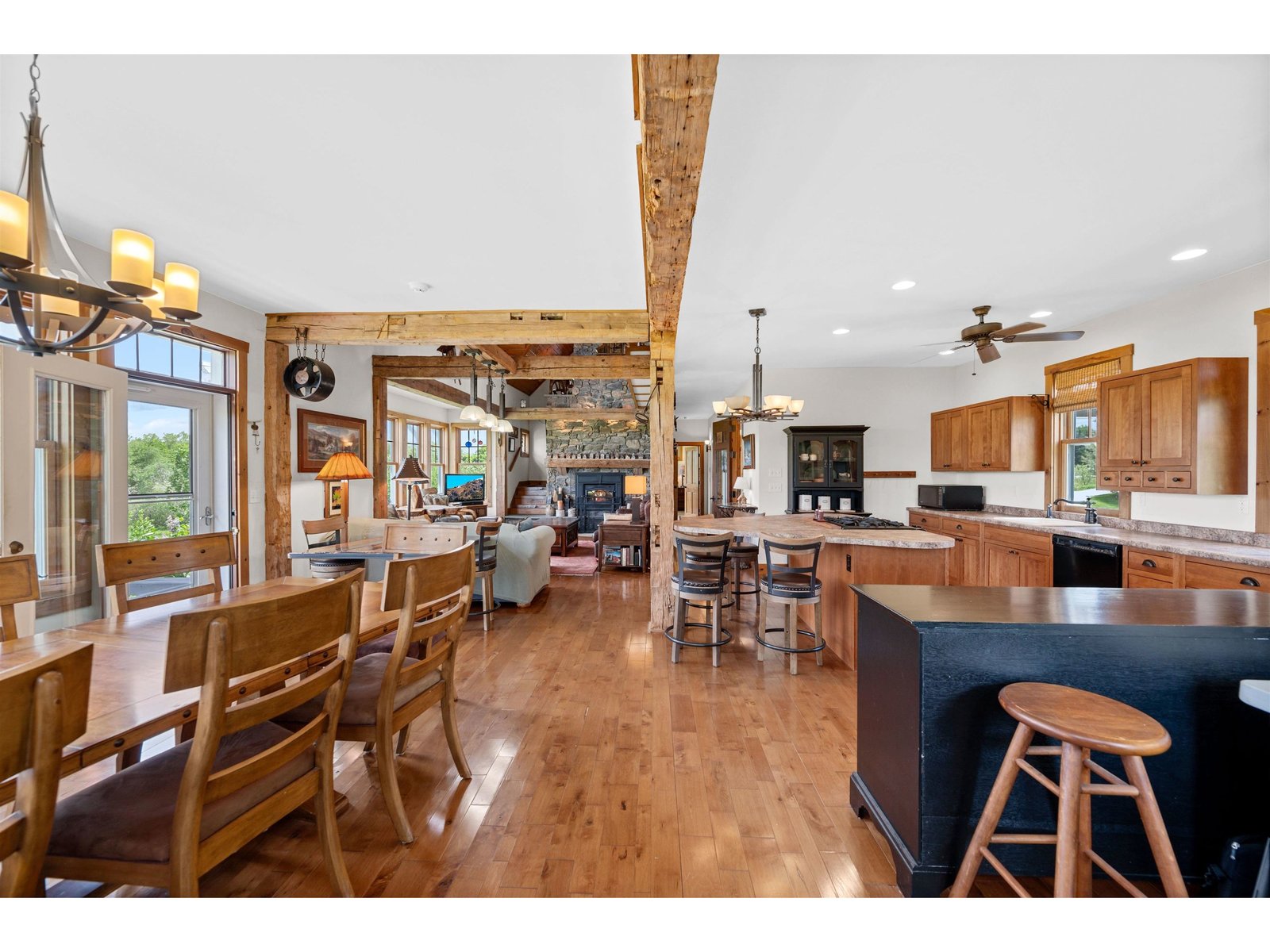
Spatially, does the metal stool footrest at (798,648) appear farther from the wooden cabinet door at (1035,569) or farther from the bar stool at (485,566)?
the bar stool at (485,566)

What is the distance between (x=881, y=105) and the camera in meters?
1.74

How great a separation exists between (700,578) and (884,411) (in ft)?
13.9

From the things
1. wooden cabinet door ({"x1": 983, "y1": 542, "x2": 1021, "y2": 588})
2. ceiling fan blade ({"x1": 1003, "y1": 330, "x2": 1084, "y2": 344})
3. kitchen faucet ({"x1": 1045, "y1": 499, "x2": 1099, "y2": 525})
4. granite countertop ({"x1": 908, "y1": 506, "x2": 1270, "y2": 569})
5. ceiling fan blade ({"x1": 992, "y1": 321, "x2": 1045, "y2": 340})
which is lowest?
wooden cabinet door ({"x1": 983, "y1": 542, "x2": 1021, "y2": 588})

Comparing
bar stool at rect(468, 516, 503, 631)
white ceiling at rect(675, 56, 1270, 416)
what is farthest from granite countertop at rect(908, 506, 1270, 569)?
bar stool at rect(468, 516, 503, 631)

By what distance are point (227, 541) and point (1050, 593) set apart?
3519mm

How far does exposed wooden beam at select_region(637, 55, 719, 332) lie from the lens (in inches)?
50.6

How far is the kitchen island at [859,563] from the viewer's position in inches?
133

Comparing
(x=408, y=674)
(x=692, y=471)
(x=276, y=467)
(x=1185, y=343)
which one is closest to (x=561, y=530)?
(x=276, y=467)

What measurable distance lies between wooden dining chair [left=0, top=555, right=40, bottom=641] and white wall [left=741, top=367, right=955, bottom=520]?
6.13 metres

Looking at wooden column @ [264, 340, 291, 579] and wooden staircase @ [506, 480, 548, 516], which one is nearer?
wooden column @ [264, 340, 291, 579]

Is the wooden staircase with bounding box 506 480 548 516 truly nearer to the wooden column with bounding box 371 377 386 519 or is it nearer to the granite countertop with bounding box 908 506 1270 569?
the wooden column with bounding box 371 377 386 519
